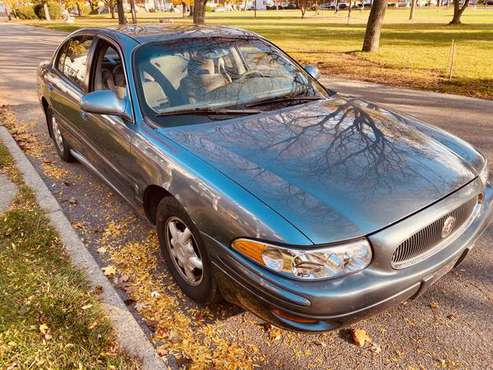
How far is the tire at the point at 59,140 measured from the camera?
4.84 metres

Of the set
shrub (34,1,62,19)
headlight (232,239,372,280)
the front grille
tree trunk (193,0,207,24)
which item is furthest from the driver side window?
shrub (34,1,62,19)

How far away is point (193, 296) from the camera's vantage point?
2.64 m

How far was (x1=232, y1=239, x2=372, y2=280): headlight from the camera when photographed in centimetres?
191

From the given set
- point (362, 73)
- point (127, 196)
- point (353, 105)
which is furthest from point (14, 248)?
point (362, 73)

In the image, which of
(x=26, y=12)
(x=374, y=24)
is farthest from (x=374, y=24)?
(x=26, y=12)

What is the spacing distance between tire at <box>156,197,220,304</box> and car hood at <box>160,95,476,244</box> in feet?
1.32

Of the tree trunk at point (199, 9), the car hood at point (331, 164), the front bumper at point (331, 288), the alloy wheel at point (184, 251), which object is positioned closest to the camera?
the front bumper at point (331, 288)

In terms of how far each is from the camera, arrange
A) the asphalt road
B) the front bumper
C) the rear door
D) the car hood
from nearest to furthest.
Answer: the front bumper, the car hood, the asphalt road, the rear door

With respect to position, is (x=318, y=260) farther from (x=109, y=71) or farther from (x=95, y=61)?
(x=95, y=61)

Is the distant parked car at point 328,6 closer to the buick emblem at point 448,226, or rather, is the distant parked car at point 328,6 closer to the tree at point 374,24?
the tree at point 374,24

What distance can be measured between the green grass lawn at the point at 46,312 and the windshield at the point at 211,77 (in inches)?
50.8

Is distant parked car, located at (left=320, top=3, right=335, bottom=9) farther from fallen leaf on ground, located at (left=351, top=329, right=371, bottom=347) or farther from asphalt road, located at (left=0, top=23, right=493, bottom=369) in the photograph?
fallen leaf on ground, located at (left=351, top=329, right=371, bottom=347)

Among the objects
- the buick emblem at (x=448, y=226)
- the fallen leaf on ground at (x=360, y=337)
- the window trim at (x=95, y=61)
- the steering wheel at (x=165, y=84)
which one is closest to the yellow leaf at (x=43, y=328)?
the window trim at (x=95, y=61)

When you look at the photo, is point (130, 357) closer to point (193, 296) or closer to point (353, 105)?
point (193, 296)
